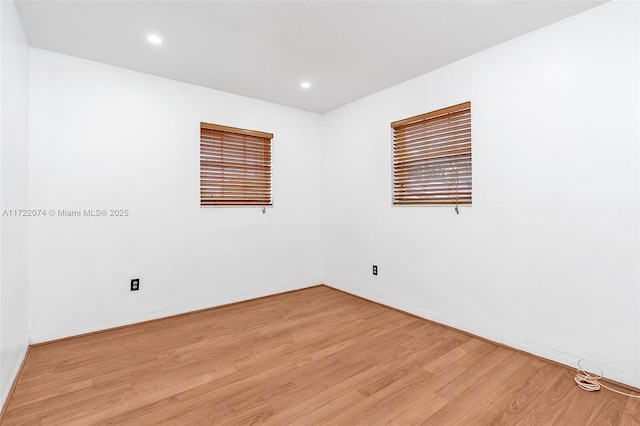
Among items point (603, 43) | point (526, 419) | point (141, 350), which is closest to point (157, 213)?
point (141, 350)

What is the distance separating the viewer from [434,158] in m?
3.25

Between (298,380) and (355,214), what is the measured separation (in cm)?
245

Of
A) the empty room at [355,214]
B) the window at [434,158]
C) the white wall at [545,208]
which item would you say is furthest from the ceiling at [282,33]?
the window at [434,158]

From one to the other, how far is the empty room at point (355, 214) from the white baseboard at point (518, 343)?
0.02 meters

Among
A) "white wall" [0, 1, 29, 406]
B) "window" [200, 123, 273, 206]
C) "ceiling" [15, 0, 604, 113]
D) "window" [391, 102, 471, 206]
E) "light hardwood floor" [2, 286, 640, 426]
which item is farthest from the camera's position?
"window" [200, 123, 273, 206]

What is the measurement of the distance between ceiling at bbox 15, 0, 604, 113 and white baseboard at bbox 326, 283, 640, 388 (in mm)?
2575

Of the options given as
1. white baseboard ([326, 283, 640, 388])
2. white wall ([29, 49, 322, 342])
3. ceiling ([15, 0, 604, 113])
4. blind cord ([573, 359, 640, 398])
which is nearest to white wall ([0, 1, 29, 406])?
white wall ([29, 49, 322, 342])

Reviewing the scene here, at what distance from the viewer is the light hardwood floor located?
1.77 metres

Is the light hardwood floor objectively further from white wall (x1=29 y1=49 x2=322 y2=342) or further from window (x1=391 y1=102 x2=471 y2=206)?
window (x1=391 y1=102 x2=471 y2=206)

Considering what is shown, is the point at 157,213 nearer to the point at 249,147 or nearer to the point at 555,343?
the point at 249,147

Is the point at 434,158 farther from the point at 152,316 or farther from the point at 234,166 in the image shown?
the point at 152,316

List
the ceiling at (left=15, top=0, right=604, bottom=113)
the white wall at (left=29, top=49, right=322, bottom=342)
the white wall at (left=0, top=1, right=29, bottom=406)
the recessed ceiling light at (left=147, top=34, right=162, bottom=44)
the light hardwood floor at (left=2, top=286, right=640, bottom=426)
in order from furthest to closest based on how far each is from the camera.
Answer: the white wall at (left=29, top=49, right=322, bottom=342) → the recessed ceiling light at (left=147, top=34, right=162, bottom=44) → the ceiling at (left=15, top=0, right=604, bottom=113) → the white wall at (left=0, top=1, right=29, bottom=406) → the light hardwood floor at (left=2, top=286, right=640, bottom=426)

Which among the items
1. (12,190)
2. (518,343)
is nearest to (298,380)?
(518,343)

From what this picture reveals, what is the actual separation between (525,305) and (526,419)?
3.46ft
